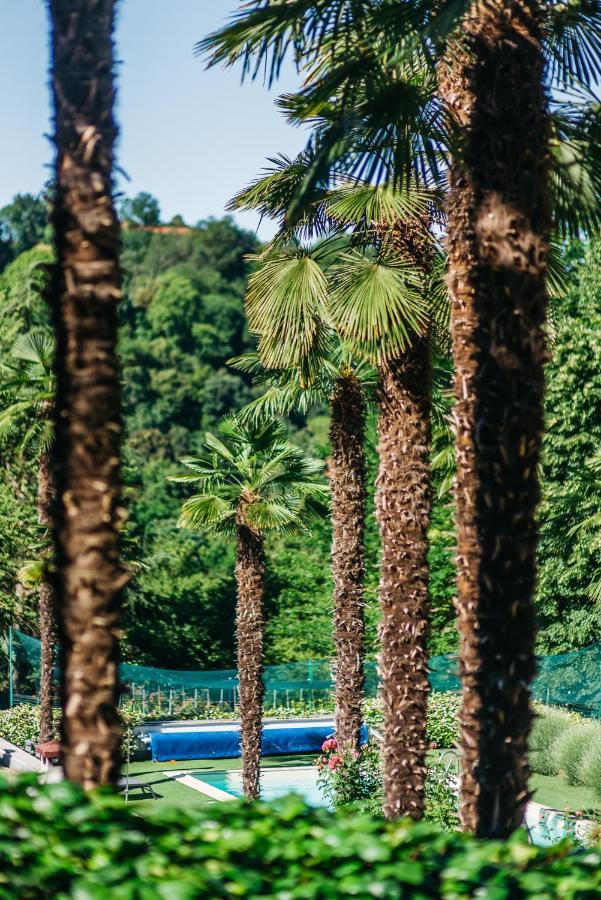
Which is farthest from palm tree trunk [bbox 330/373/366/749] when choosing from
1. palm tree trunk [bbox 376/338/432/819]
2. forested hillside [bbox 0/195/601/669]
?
palm tree trunk [bbox 376/338/432/819]

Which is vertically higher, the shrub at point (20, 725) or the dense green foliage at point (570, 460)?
the dense green foliage at point (570, 460)

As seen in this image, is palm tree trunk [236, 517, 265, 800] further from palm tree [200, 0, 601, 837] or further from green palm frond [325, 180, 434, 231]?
palm tree [200, 0, 601, 837]

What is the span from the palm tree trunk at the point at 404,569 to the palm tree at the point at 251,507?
8312 mm

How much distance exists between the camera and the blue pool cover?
2391 cm

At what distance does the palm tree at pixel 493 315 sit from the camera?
5.86 metres

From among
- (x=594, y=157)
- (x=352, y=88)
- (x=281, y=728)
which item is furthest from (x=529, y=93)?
(x=281, y=728)

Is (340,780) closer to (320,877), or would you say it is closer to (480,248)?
(480,248)

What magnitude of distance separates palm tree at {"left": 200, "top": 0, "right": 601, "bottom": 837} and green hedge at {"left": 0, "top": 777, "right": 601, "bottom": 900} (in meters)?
1.44

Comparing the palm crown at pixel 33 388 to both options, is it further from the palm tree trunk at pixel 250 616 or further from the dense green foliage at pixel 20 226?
the dense green foliage at pixel 20 226

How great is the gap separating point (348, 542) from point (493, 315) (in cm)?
926

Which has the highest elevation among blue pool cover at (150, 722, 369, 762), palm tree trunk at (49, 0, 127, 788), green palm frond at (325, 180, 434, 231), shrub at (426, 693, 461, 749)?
green palm frond at (325, 180, 434, 231)

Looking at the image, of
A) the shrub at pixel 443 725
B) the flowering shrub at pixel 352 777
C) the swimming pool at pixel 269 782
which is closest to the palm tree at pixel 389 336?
the flowering shrub at pixel 352 777

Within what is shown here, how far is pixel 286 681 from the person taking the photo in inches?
1048

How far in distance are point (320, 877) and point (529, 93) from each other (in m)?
4.33
